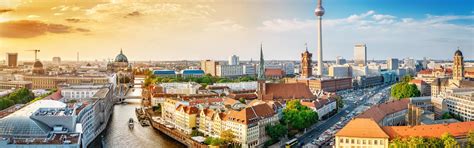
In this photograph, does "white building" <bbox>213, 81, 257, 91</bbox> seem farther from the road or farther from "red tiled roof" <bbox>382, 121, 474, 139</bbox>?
"red tiled roof" <bbox>382, 121, 474, 139</bbox>

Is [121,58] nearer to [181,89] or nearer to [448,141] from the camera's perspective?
[181,89]

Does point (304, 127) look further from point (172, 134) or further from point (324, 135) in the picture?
point (172, 134)

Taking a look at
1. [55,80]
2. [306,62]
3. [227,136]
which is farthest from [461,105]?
[55,80]

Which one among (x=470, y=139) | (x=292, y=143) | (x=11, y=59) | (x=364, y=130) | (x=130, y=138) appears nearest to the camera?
(x=470, y=139)

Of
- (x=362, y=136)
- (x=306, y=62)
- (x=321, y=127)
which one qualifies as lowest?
(x=321, y=127)

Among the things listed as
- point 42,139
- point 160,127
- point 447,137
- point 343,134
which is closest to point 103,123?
point 160,127

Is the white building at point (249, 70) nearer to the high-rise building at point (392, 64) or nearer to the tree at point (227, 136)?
the high-rise building at point (392, 64)
